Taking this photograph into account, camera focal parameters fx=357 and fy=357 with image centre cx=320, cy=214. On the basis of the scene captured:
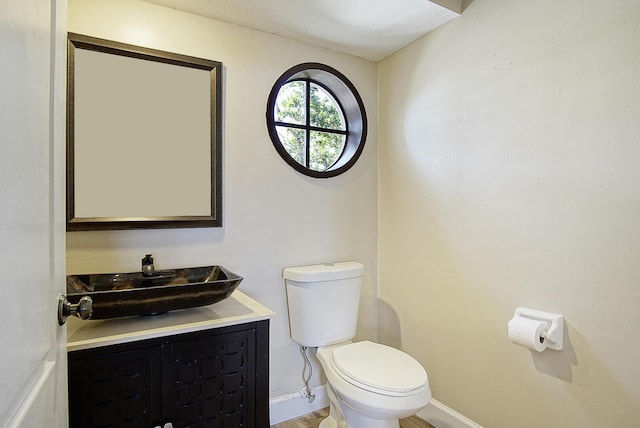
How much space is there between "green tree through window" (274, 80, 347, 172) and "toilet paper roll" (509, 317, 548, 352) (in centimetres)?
138

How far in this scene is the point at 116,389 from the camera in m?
1.18

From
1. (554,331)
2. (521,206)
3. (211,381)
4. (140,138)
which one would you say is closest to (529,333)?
(554,331)

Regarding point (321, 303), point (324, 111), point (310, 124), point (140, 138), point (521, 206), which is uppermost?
point (324, 111)

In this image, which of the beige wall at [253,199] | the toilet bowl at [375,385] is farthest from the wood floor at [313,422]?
the toilet bowl at [375,385]

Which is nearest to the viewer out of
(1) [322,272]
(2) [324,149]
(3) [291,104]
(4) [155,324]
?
(4) [155,324]

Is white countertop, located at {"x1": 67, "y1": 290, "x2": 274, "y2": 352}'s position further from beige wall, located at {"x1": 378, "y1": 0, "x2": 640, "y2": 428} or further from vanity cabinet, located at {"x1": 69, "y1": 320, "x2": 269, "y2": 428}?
beige wall, located at {"x1": 378, "y1": 0, "x2": 640, "y2": 428}

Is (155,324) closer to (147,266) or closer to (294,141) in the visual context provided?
(147,266)

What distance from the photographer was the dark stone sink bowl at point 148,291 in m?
1.23

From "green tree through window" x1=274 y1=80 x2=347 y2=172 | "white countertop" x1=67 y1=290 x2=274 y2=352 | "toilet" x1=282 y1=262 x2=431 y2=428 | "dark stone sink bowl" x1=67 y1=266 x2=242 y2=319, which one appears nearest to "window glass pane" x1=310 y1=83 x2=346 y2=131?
"green tree through window" x1=274 y1=80 x2=347 y2=172

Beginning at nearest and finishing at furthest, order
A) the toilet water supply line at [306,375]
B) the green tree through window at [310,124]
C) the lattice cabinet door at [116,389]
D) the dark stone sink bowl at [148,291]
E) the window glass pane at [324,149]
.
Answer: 1. the lattice cabinet door at [116,389]
2. the dark stone sink bowl at [148,291]
3. the toilet water supply line at [306,375]
4. the green tree through window at [310,124]
5. the window glass pane at [324,149]

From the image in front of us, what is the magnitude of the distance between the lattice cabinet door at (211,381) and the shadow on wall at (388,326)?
114 centimetres

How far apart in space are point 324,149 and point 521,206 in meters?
1.23

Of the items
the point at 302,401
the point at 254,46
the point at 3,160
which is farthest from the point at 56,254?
the point at 302,401

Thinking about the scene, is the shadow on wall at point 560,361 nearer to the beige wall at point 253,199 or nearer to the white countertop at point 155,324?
the beige wall at point 253,199
